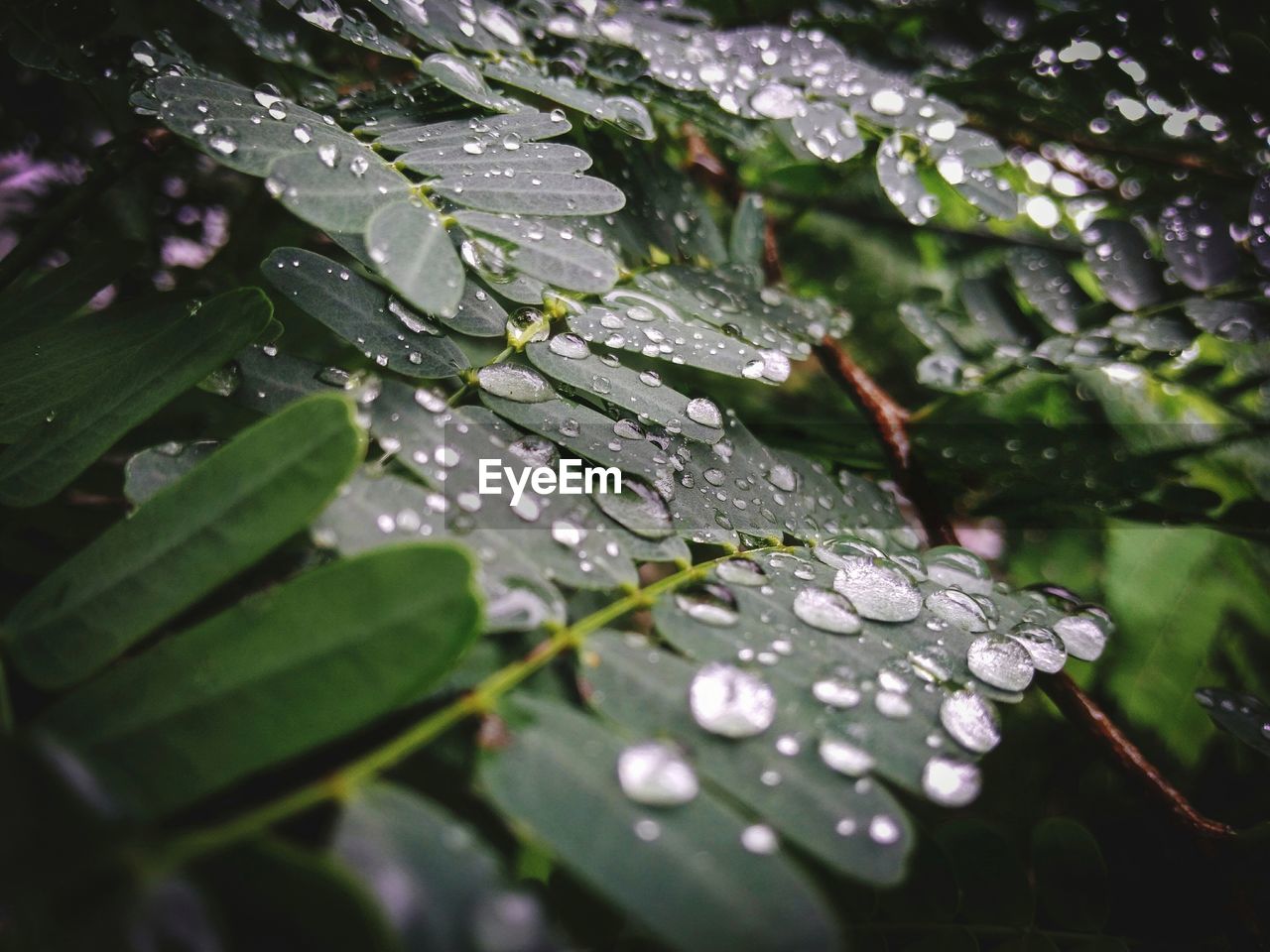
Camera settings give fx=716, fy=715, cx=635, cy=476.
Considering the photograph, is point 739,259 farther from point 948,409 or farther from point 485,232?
point 485,232

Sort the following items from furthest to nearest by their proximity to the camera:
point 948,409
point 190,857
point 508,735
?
point 948,409 < point 508,735 < point 190,857

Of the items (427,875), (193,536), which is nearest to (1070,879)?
(427,875)

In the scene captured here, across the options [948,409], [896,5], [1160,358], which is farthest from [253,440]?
[896,5]

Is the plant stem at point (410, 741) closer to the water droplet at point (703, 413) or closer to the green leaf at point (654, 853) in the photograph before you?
the green leaf at point (654, 853)

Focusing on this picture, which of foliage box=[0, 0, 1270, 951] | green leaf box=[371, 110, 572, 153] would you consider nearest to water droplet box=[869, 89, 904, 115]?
foliage box=[0, 0, 1270, 951]

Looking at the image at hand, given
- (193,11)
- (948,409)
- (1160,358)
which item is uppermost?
(193,11)

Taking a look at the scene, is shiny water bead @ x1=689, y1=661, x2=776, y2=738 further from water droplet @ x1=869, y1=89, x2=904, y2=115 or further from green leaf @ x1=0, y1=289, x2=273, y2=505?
water droplet @ x1=869, y1=89, x2=904, y2=115

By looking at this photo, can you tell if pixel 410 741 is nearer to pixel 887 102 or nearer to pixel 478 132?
pixel 478 132
